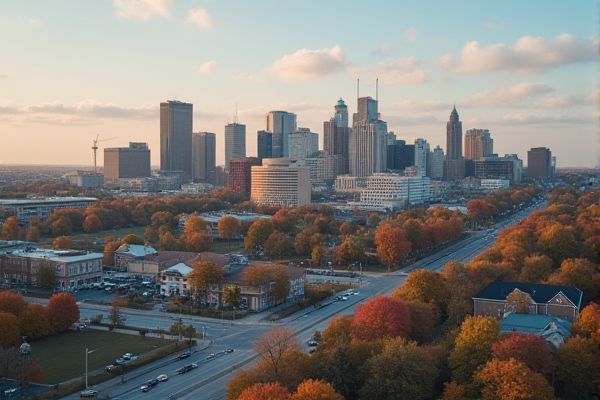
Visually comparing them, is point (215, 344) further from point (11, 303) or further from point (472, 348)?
point (472, 348)

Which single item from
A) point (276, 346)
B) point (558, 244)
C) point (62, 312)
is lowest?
point (62, 312)

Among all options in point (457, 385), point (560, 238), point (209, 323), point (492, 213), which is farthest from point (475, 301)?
point (492, 213)

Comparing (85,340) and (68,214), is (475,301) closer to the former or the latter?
(85,340)

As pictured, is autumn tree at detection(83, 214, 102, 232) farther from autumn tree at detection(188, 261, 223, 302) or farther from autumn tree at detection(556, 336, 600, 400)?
autumn tree at detection(556, 336, 600, 400)

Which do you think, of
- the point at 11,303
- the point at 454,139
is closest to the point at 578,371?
the point at 11,303

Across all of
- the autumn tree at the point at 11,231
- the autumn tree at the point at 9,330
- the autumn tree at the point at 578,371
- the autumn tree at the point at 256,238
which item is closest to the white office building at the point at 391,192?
the autumn tree at the point at 256,238

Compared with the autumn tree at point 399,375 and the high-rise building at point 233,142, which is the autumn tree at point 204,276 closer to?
the autumn tree at point 399,375
